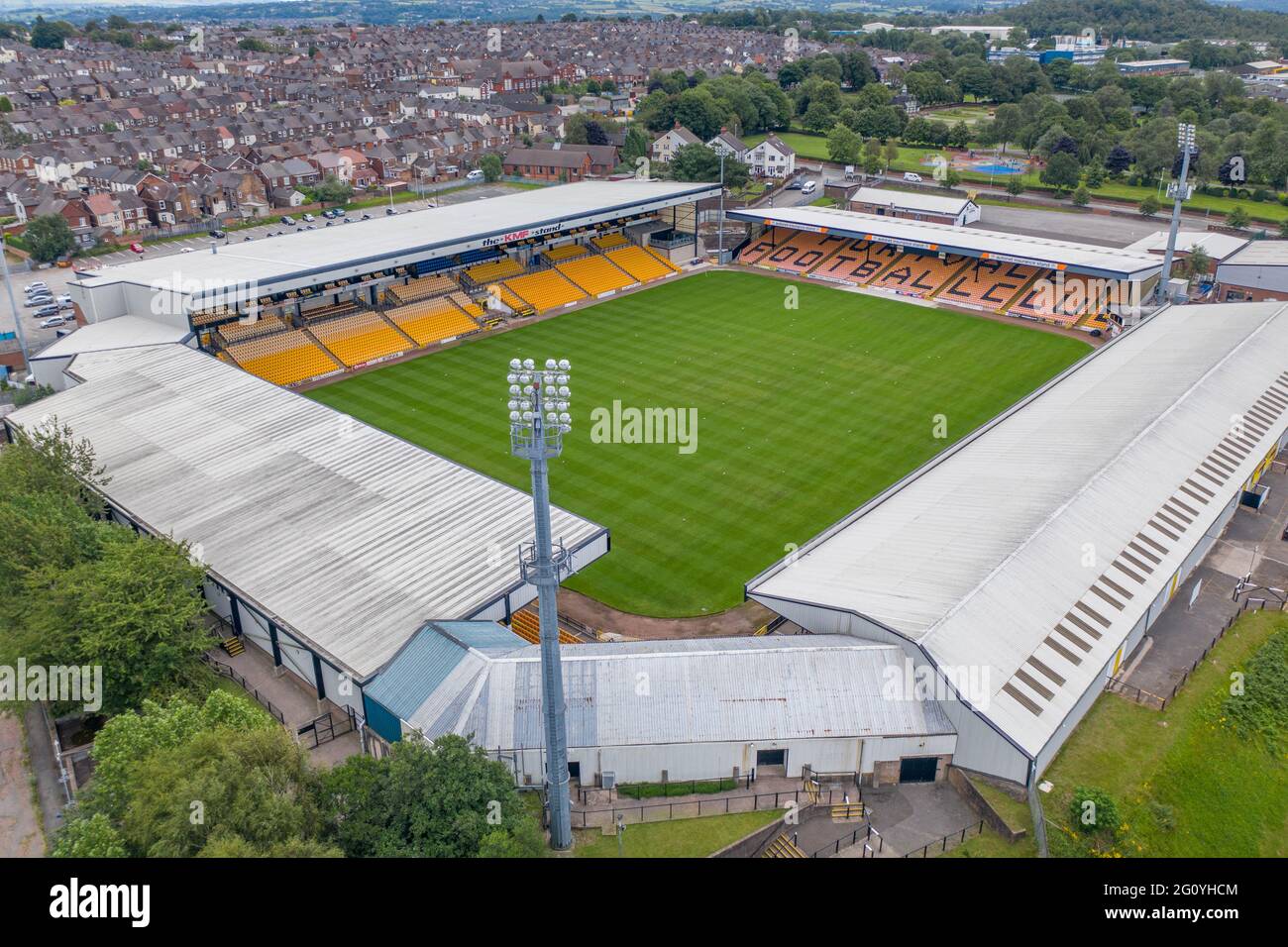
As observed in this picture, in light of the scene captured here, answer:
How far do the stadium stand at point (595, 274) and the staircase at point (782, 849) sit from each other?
53.8m

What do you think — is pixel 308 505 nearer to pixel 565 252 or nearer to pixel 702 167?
pixel 565 252

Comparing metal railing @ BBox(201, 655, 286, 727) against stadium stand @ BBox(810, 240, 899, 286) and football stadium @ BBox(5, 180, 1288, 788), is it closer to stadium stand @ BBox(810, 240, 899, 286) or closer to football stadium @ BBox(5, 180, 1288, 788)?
football stadium @ BBox(5, 180, 1288, 788)

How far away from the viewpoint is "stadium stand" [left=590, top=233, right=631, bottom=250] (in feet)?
255

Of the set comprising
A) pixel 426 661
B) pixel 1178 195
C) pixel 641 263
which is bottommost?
pixel 426 661

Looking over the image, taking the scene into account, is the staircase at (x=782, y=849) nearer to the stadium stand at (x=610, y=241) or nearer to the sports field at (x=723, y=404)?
the sports field at (x=723, y=404)

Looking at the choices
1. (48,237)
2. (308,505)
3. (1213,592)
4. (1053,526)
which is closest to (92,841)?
(308,505)

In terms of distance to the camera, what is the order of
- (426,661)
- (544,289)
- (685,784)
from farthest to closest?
1. (544,289)
2. (426,661)
3. (685,784)

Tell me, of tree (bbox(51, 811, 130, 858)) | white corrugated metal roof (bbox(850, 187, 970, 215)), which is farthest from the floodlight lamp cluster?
white corrugated metal roof (bbox(850, 187, 970, 215))

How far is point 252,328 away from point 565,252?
2716 cm

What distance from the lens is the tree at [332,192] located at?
10491cm

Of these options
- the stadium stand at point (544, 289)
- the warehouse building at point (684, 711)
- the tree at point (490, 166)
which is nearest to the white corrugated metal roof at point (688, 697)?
the warehouse building at point (684, 711)

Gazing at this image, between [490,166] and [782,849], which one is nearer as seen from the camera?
[782,849]

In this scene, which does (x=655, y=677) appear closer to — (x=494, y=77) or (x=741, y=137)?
(x=741, y=137)

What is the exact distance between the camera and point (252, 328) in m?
58.5
